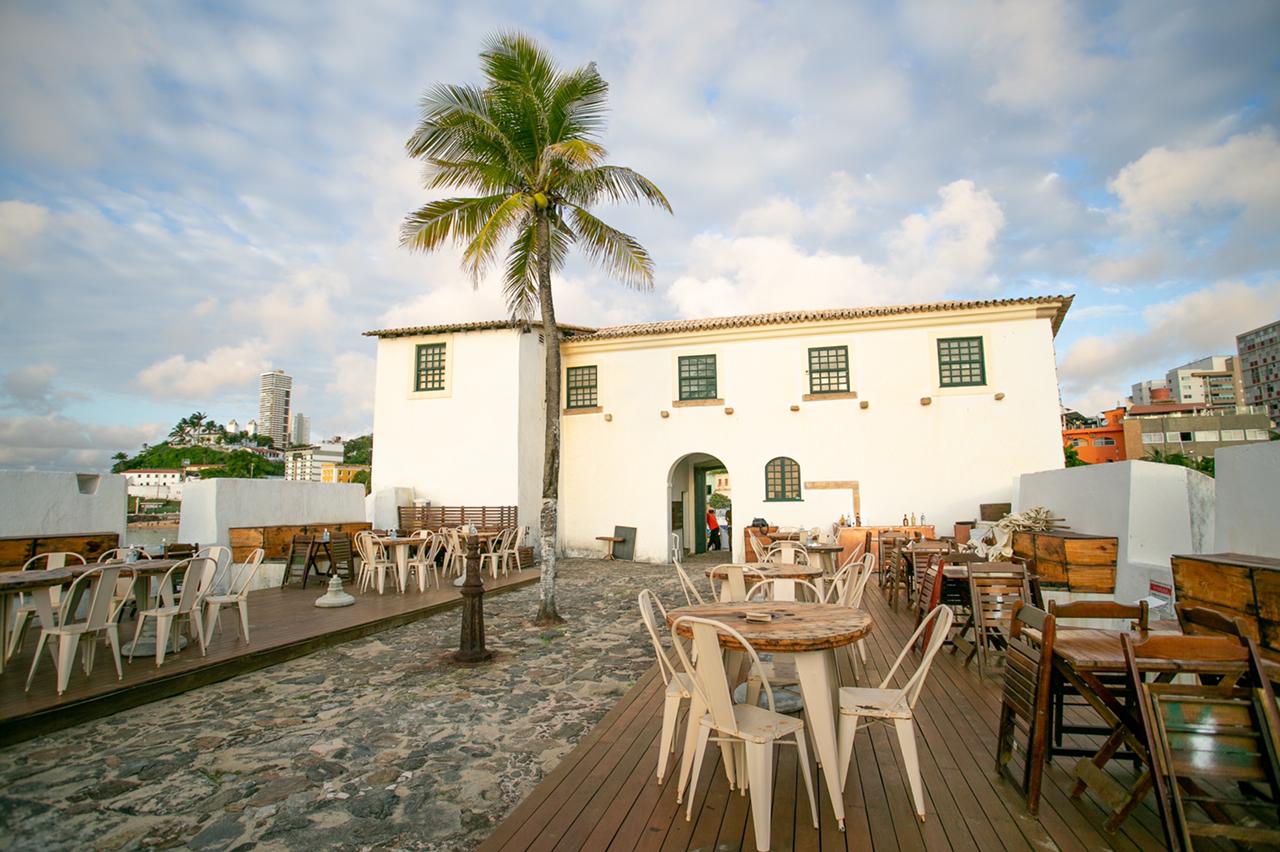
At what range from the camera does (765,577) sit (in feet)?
19.0

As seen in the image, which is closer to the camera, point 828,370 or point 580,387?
point 828,370

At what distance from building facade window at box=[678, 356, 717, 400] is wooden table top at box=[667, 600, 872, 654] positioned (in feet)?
39.5

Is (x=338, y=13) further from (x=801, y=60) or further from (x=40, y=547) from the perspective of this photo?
(x=40, y=547)

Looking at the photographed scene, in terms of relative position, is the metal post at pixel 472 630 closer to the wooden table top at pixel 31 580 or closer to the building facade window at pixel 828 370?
the wooden table top at pixel 31 580

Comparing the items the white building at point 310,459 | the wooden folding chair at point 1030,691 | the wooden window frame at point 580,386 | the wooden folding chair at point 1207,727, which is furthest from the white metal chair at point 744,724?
the white building at point 310,459

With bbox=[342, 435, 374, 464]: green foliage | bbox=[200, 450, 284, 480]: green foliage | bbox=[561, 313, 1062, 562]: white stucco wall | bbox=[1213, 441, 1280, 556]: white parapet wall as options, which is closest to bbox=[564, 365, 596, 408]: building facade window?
bbox=[561, 313, 1062, 562]: white stucco wall

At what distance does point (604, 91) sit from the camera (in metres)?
8.67

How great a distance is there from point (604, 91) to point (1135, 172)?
9.25 metres

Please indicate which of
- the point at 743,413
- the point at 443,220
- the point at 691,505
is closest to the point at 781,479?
the point at 743,413

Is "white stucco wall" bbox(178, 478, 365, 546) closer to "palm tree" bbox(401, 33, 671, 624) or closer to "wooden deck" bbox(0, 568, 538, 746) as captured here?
"wooden deck" bbox(0, 568, 538, 746)

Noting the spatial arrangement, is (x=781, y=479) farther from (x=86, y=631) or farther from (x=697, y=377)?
(x=86, y=631)

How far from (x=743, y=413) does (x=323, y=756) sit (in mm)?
12693

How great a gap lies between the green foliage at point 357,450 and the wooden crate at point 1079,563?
60.8 m

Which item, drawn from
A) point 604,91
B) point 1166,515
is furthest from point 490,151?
point 1166,515
